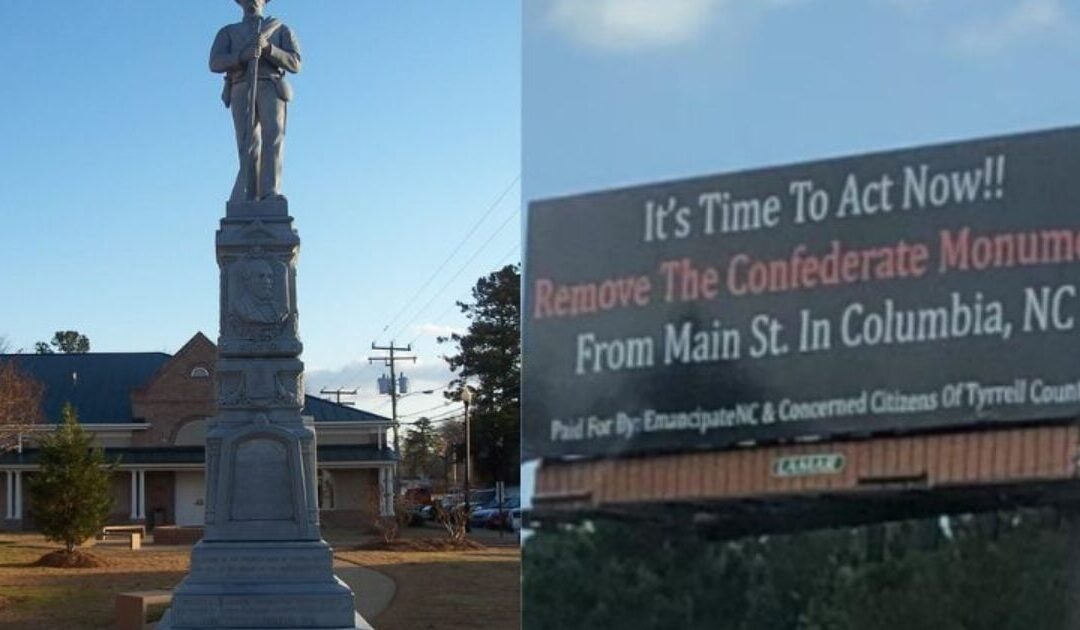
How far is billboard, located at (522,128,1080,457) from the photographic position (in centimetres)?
445

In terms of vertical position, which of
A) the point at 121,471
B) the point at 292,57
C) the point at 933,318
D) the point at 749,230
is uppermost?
the point at 292,57

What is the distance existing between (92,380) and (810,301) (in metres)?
52.2

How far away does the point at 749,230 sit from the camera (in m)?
4.61

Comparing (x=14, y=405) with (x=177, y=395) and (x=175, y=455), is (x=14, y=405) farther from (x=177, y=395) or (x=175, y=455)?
(x=177, y=395)

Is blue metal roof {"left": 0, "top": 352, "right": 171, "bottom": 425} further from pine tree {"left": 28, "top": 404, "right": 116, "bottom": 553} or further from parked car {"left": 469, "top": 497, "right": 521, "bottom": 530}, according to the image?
pine tree {"left": 28, "top": 404, "right": 116, "bottom": 553}

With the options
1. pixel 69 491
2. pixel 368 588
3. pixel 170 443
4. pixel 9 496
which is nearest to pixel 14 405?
pixel 69 491

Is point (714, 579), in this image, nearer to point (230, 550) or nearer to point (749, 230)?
point (749, 230)

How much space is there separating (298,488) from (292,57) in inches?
171

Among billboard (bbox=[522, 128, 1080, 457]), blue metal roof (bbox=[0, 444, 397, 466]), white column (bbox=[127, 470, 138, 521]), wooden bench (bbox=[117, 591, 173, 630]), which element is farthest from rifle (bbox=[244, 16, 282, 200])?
white column (bbox=[127, 470, 138, 521])

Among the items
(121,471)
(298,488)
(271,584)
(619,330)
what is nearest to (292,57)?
(298,488)

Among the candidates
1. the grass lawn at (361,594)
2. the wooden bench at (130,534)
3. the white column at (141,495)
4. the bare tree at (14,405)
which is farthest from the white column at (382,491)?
the bare tree at (14,405)

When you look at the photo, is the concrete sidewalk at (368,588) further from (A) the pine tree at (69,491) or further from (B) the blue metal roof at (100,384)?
(B) the blue metal roof at (100,384)

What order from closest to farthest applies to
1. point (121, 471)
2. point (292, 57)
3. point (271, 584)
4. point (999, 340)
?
point (999, 340) < point (271, 584) < point (292, 57) < point (121, 471)

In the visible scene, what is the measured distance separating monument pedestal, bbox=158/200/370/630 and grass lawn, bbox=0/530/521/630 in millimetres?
2065
